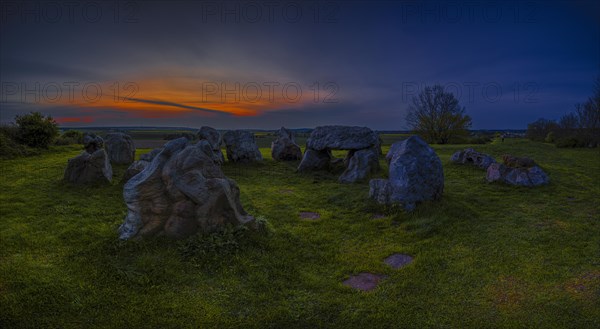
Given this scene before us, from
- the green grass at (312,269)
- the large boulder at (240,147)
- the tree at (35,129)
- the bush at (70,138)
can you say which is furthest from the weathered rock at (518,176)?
the bush at (70,138)

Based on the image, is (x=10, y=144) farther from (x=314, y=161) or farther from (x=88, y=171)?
(x=314, y=161)

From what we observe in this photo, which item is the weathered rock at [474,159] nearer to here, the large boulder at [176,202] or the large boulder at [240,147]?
the large boulder at [240,147]

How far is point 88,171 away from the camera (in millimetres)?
14242

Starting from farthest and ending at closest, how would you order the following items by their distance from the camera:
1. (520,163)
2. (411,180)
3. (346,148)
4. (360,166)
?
(346,148), (360,166), (520,163), (411,180)

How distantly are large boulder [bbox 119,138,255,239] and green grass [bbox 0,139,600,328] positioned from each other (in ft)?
1.47

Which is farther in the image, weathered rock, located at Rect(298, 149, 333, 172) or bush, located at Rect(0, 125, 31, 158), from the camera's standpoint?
bush, located at Rect(0, 125, 31, 158)

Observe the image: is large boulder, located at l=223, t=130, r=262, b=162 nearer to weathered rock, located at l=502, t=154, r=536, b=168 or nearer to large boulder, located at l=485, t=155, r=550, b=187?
large boulder, located at l=485, t=155, r=550, b=187

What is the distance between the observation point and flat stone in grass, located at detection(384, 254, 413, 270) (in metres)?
7.29

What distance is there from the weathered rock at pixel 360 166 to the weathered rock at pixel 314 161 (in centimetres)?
205

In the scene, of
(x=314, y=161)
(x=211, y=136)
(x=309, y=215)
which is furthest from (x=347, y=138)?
(x=211, y=136)

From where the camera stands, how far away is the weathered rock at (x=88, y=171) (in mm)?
14188

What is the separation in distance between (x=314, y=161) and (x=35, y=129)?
2162cm

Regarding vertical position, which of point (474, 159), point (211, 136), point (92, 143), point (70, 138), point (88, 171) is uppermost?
point (211, 136)

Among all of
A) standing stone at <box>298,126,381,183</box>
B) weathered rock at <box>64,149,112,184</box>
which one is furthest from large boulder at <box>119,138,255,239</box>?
standing stone at <box>298,126,381,183</box>
